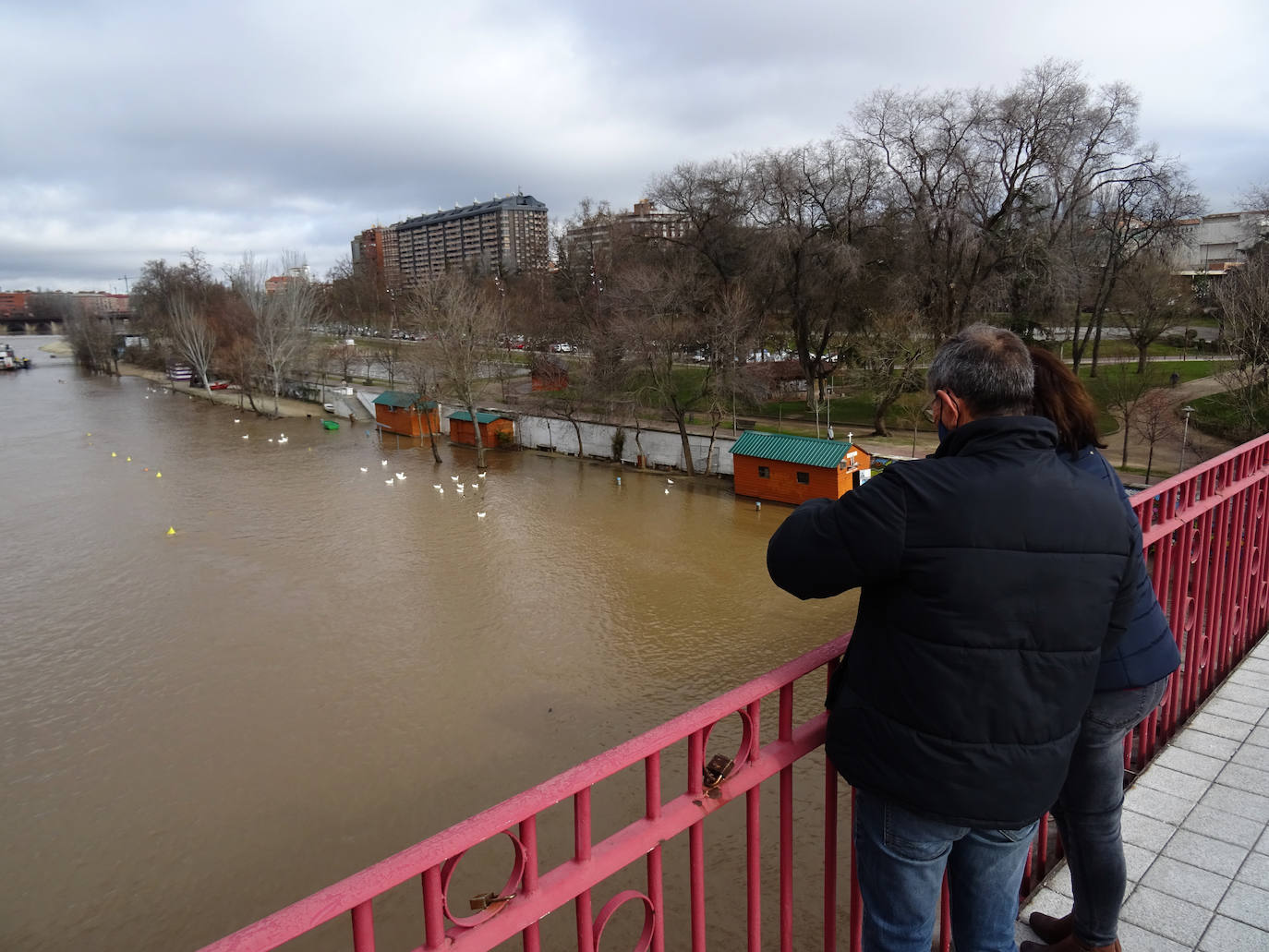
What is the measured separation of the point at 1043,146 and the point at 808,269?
7.93 m

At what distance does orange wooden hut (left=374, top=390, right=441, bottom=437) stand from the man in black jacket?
3265 centimetres

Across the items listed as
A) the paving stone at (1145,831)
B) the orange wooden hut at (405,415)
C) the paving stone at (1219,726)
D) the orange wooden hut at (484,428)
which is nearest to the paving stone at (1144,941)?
the paving stone at (1145,831)

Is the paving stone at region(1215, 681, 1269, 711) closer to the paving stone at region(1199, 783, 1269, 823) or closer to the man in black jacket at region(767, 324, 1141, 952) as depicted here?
the paving stone at region(1199, 783, 1269, 823)

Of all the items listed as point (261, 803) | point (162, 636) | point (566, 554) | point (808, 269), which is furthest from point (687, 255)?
point (261, 803)

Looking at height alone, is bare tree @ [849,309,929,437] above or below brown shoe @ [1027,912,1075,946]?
above

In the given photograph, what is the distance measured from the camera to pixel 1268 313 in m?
19.0

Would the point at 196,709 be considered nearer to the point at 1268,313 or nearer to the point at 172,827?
the point at 172,827

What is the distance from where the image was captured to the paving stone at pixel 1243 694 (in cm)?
394

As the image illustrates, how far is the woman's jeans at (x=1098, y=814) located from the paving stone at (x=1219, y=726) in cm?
183

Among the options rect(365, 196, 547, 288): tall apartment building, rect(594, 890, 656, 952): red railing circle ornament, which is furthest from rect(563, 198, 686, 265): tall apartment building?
rect(365, 196, 547, 288): tall apartment building

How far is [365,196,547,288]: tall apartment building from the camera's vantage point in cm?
10444

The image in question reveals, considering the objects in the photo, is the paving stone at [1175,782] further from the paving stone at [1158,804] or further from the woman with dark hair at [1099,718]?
the woman with dark hair at [1099,718]

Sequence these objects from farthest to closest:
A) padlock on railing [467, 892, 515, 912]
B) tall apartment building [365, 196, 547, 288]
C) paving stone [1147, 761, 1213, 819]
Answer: tall apartment building [365, 196, 547, 288] → paving stone [1147, 761, 1213, 819] → padlock on railing [467, 892, 515, 912]

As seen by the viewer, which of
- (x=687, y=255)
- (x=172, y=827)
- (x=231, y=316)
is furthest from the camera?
(x=231, y=316)
